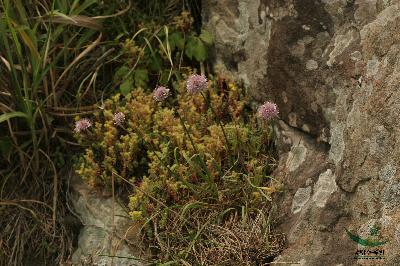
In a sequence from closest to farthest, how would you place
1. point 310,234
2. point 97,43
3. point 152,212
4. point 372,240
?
1. point 372,240
2. point 310,234
3. point 152,212
4. point 97,43

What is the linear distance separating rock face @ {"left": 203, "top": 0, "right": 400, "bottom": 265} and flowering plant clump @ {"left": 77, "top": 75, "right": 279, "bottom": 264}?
14 cm

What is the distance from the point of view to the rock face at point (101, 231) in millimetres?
3333

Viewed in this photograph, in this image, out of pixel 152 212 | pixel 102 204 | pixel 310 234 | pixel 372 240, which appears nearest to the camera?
pixel 372 240

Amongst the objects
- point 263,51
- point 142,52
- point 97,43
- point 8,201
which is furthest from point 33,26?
point 263,51

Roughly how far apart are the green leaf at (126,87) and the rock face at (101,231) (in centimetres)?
61

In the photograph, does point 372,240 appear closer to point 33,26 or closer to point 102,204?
point 102,204

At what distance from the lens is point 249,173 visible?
10.8 feet

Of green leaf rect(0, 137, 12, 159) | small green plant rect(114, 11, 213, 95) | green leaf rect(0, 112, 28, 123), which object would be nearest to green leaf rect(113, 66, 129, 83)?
small green plant rect(114, 11, 213, 95)

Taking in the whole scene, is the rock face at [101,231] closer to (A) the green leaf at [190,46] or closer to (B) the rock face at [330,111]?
(B) the rock face at [330,111]

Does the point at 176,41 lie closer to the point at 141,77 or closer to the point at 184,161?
the point at 141,77

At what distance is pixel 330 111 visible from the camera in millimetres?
3098

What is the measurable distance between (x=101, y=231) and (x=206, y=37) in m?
1.36

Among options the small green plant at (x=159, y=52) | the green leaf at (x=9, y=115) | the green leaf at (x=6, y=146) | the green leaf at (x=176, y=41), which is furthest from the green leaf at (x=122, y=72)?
the green leaf at (x=6, y=146)

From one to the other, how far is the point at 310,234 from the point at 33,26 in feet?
7.15
